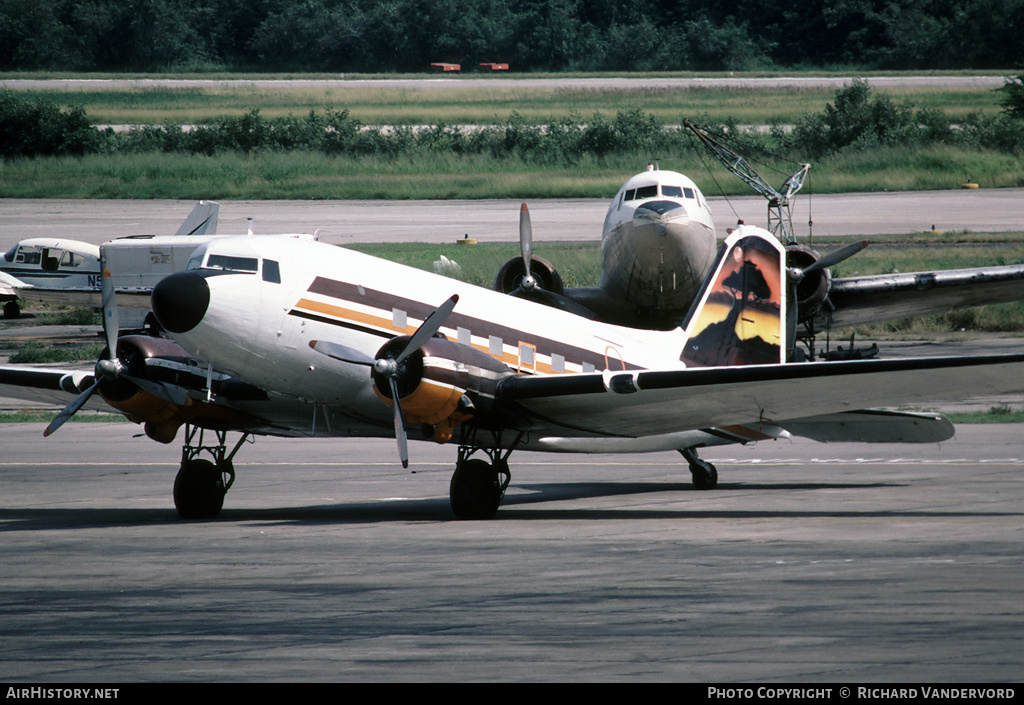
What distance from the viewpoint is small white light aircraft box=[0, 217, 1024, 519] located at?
1784 centimetres

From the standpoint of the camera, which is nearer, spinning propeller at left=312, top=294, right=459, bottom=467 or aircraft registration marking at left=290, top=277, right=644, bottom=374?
spinning propeller at left=312, top=294, right=459, bottom=467

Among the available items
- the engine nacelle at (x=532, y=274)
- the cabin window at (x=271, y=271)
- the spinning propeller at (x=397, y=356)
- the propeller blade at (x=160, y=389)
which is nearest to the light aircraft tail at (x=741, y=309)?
the spinning propeller at (x=397, y=356)

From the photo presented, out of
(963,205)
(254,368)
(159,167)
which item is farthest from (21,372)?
(159,167)

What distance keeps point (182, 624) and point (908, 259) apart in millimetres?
48691

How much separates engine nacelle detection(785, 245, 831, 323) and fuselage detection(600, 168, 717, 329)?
99.2 inches

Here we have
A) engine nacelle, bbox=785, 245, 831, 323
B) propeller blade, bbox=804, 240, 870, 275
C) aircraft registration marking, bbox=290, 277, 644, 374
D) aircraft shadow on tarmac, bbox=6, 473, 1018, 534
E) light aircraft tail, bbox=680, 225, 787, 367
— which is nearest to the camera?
aircraft registration marking, bbox=290, 277, 644, 374

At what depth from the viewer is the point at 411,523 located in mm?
19094

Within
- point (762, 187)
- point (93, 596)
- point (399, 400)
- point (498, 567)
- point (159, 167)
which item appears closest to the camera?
point (93, 596)

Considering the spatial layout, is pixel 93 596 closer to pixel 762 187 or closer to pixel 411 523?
pixel 411 523

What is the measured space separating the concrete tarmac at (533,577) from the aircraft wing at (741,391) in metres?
1.53

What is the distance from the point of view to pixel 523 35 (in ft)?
470

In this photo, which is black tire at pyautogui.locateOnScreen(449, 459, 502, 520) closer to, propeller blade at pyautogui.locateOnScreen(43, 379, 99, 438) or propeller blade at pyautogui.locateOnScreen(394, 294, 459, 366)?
propeller blade at pyautogui.locateOnScreen(394, 294, 459, 366)

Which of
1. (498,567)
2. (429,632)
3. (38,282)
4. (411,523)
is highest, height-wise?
(429,632)

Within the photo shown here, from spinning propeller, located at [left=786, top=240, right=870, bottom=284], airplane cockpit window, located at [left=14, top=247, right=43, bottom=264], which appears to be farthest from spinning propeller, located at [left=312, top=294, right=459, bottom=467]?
airplane cockpit window, located at [left=14, top=247, right=43, bottom=264]
